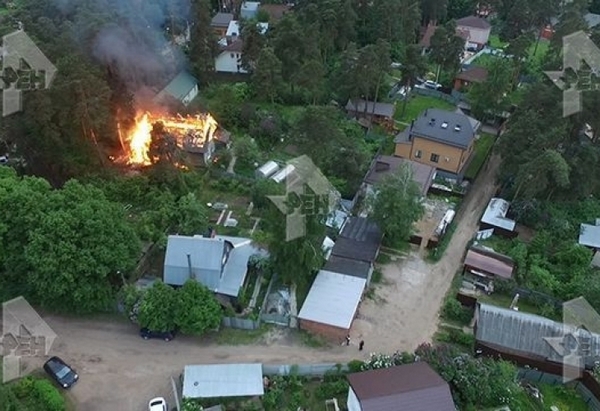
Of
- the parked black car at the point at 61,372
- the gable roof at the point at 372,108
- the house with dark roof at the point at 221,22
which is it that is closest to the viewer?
the parked black car at the point at 61,372

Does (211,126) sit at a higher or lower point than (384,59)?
lower

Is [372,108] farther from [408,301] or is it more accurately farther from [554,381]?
[554,381]

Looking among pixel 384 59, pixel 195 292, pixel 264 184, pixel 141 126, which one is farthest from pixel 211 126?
pixel 195 292

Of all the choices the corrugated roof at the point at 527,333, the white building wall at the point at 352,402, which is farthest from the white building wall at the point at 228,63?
the white building wall at the point at 352,402

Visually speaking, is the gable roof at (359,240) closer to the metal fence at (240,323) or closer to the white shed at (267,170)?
the metal fence at (240,323)

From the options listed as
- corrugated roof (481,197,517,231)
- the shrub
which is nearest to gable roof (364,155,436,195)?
corrugated roof (481,197,517,231)

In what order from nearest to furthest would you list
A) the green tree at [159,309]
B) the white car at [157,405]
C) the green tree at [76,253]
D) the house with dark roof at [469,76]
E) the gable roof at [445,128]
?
the white car at [157,405] < the green tree at [76,253] < the green tree at [159,309] < the gable roof at [445,128] < the house with dark roof at [469,76]

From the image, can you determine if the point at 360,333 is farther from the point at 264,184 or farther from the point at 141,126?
the point at 141,126
